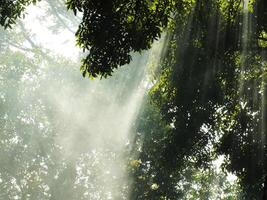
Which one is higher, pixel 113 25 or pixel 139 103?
pixel 139 103

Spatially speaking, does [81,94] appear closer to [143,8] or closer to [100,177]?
[100,177]

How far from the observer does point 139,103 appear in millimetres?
26078

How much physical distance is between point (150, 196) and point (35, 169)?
10.6 metres

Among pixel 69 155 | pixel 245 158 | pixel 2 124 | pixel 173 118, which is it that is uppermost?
pixel 2 124

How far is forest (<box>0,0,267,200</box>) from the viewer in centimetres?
723

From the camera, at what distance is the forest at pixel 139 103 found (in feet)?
23.7

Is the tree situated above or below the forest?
below

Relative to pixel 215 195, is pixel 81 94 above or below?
above

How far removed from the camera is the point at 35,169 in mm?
28469

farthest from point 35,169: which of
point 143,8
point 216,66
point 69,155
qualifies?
point 143,8

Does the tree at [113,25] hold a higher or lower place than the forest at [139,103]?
lower

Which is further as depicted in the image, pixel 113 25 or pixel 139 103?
pixel 139 103

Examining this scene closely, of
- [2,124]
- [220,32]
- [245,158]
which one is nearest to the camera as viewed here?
[220,32]

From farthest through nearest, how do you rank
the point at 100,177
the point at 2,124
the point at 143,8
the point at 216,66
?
the point at 2,124 → the point at 100,177 → the point at 216,66 → the point at 143,8
